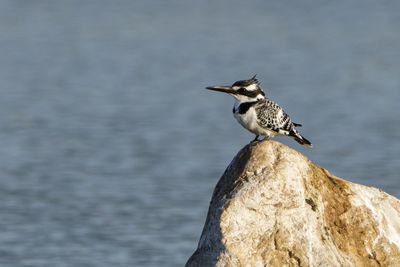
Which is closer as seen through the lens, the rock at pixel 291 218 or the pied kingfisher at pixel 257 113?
the rock at pixel 291 218

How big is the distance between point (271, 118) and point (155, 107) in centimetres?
1241

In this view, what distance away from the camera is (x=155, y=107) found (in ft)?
73.4

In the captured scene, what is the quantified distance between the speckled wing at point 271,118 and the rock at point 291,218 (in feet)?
3.24

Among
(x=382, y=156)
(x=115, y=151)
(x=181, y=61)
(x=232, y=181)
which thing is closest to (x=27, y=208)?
(x=115, y=151)

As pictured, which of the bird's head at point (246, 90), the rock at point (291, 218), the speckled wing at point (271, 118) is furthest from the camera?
the bird's head at point (246, 90)

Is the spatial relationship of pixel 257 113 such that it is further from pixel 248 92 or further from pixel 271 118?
pixel 248 92

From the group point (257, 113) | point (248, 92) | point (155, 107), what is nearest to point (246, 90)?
point (248, 92)

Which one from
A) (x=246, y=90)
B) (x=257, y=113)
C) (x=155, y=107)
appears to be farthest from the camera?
(x=155, y=107)

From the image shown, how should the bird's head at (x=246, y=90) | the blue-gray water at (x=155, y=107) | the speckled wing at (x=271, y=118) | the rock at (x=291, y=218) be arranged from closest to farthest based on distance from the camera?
the rock at (x=291, y=218) < the speckled wing at (x=271, y=118) < the bird's head at (x=246, y=90) < the blue-gray water at (x=155, y=107)

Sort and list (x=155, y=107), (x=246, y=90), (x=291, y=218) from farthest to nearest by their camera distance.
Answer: (x=155, y=107) < (x=246, y=90) < (x=291, y=218)

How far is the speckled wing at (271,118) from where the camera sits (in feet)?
33.0

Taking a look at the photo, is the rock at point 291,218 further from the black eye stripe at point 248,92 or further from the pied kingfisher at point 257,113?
the black eye stripe at point 248,92

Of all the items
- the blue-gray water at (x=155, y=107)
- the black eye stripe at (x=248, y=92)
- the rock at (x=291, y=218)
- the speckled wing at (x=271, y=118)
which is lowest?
the rock at (x=291, y=218)

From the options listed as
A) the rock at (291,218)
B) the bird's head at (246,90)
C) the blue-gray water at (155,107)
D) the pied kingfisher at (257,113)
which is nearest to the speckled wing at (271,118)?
the pied kingfisher at (257,113)
